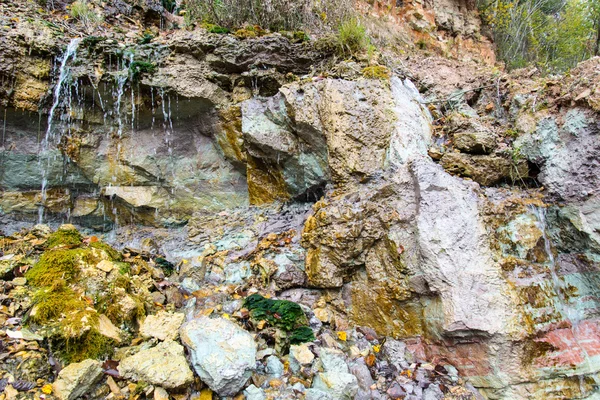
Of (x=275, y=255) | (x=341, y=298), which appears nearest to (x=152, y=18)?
(x=275, y=255)

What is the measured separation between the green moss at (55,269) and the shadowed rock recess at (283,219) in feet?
0.08

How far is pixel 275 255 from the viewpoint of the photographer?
4480 mm

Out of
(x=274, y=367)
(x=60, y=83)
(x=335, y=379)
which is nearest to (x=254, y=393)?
(x=274, y=367)

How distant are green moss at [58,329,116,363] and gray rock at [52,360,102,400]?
19cm

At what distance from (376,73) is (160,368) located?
4612mm

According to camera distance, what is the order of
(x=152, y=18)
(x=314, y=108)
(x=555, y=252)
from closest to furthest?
(x=555, y=252) → (x=314, y=108) → (x=152, y=18)

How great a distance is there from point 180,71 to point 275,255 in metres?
3.49

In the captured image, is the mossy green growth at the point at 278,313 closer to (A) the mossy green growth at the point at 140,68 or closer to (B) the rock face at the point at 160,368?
(B) the rock face at the point at 160,368

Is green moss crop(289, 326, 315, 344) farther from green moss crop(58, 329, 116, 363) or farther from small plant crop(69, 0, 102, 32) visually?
small plant crop(69, 0, 102, 32)

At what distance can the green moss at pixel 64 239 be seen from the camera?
13.2 ft

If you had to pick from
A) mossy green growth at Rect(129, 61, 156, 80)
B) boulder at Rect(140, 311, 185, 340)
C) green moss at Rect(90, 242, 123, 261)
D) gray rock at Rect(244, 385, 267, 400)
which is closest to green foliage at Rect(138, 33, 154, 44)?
mossy green growth at Rect(129, 61, 156, 80)

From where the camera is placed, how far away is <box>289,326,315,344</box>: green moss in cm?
333

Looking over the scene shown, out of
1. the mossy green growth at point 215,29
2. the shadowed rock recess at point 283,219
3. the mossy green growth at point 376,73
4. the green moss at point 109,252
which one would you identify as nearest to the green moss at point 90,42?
the shadowed rock recess at point 283,219

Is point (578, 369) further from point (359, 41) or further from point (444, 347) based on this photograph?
point (359, 41)
